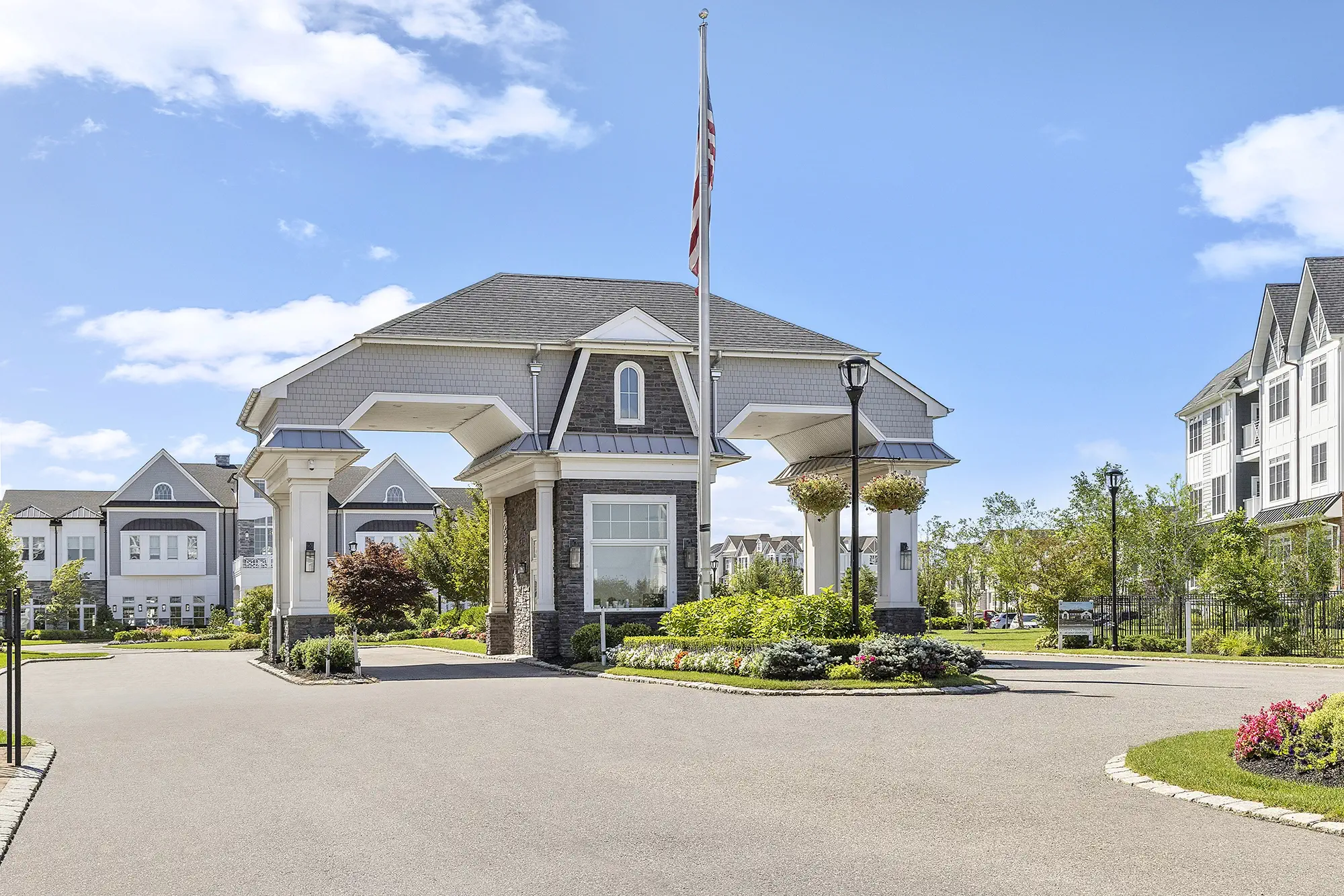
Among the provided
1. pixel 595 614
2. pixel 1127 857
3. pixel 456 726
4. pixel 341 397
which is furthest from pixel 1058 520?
pixel 1127 857

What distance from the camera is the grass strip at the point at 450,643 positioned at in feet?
130

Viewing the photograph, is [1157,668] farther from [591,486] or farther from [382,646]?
[382,646]

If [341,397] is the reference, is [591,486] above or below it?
below

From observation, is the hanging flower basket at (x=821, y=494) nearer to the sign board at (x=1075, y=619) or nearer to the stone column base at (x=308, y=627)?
the stone column base at (x=308, y=627)

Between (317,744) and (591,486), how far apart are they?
15813mm

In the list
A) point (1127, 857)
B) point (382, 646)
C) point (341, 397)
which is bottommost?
point (382, 646)

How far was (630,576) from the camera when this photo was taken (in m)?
30.0

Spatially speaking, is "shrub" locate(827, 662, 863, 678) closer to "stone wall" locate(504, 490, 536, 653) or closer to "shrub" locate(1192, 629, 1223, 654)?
"stone wall" locate(504, 490, 536, 653)

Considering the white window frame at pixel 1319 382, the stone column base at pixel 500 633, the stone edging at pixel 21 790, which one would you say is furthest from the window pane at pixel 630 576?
the white window frame at pixel 1319 382

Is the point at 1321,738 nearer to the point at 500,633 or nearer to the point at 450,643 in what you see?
the point at 500,633

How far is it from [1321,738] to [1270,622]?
25.2m

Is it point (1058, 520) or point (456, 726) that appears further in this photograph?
point (1058, 520)

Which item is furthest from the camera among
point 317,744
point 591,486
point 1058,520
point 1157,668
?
point 1058,520

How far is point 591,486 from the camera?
29672 mm
